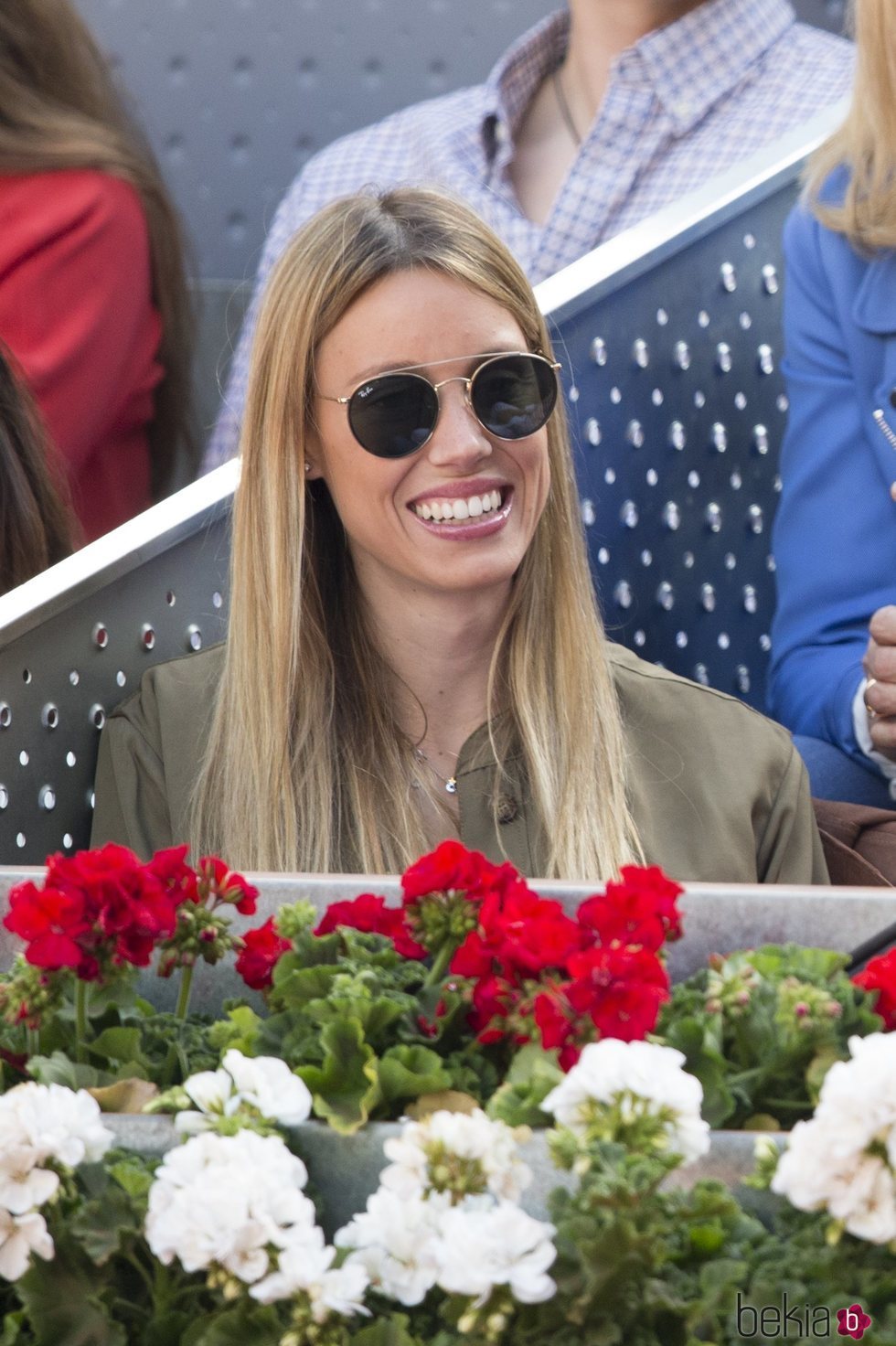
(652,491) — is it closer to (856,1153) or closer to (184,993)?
(184,993)

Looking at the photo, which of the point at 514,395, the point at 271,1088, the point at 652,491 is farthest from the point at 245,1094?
the point at 652,491

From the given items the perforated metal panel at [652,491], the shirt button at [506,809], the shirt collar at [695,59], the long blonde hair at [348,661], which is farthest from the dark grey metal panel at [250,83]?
the shirt button at [506,809]

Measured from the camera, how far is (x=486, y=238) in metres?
1.72

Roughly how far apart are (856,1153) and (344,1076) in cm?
25

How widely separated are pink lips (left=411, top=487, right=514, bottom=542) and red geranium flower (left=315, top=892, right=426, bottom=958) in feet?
2.49

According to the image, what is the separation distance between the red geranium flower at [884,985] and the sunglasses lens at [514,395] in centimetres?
86

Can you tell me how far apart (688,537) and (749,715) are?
0.48 metres

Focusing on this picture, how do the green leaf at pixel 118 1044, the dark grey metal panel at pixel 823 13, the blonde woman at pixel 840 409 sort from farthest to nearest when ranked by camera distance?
1. the dark grey metal panel at pixel 823 13
2. the blonde woman at pixel 840 409
3. the green leaf at pixel 118 1044

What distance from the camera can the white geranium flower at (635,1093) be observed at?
0.72 meters

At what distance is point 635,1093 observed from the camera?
2.37 ft

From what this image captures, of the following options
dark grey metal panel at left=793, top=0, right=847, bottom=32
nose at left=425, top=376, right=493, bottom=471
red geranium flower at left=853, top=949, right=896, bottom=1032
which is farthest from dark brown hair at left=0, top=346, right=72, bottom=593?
dark grey metal panel at left=793, top=0, right=847, bottom=32

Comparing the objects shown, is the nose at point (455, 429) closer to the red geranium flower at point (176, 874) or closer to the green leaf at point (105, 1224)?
the red geranium flower at point (176, 874)

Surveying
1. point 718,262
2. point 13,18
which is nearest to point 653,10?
point 718,262

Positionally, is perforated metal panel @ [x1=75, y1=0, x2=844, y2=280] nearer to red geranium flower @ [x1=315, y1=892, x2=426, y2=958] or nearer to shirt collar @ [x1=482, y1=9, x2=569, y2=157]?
shirt collar @ [x1=482, y1=9, x2=569, y2=157]
